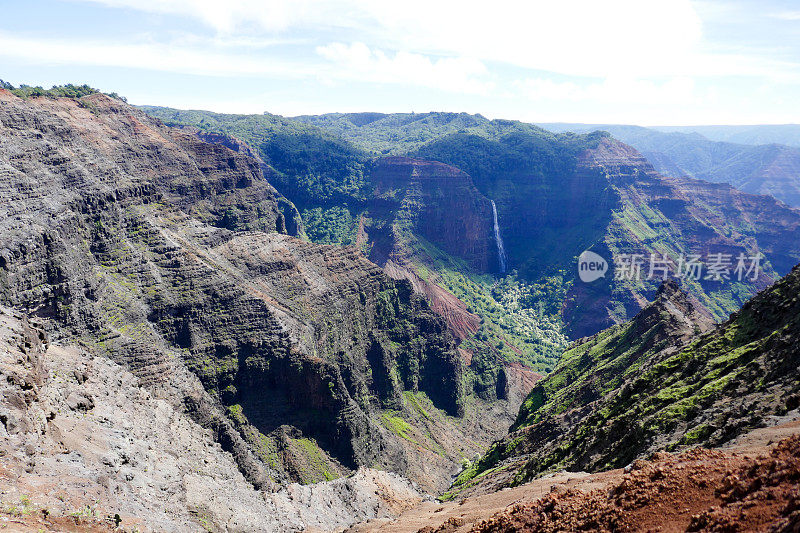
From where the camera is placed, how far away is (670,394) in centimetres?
4938

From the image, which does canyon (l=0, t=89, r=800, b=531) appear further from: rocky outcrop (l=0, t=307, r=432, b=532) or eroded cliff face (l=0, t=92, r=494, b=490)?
eroded cliff face (l=0, t=92, r=494, b=490)

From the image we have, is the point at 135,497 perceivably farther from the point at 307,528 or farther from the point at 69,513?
the point at 307,528

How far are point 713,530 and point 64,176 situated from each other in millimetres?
94097

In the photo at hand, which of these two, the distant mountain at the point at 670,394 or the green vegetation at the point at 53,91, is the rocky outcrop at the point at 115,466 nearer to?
the distant mountain at the point at 670,394

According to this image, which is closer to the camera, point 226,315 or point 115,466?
point 115,466

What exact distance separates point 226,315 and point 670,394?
64.6 meters

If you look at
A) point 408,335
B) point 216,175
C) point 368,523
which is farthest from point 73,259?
point 216,175

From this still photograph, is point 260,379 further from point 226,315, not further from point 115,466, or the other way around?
point 115,466

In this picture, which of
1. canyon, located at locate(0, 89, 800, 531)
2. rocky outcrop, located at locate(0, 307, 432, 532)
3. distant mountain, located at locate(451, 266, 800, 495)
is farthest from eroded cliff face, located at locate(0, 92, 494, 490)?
distant mountain, located at locate(451, 266, 800, 495)

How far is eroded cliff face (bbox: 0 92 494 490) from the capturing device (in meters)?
69.4

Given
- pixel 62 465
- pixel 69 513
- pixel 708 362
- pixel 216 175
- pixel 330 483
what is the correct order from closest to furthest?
pixel 69 513
pixel 62 465
pixel 708 362
pixel 330 483
pixel 216 175

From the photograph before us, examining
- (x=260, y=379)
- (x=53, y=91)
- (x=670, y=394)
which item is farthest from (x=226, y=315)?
(x=53, y=91)

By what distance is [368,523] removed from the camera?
2124 inches

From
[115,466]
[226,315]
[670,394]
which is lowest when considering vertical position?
[115,466]
